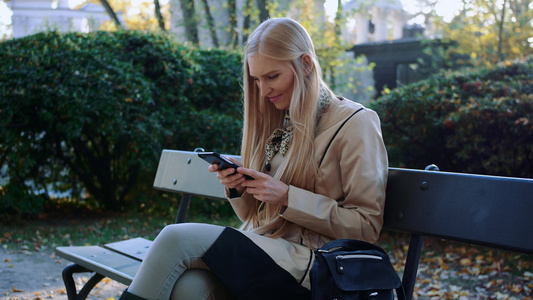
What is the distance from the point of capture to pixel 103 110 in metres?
6.19

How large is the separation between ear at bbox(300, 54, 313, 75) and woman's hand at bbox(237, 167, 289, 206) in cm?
53

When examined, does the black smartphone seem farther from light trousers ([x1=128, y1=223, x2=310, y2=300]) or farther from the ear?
the ear

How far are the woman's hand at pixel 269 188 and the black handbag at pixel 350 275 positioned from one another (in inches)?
16.1

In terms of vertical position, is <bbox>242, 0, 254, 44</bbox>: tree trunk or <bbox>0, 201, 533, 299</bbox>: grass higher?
<bbox>242, 0, 254, 44</bbox>: tree trunk

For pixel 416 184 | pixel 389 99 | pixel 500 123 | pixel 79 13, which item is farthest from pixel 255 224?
pixel 79 13

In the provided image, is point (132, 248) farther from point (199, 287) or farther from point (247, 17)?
point (247, 17)

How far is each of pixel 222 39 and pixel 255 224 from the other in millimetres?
10828

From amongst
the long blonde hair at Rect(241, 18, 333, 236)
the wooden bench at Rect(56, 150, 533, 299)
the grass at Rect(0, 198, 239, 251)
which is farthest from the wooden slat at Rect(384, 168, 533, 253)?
the grass at Rect(0, 198, 239, 251)

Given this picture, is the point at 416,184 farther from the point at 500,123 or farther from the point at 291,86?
the point at 500,123

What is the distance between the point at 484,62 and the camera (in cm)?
1102

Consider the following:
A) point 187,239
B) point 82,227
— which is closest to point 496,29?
point 82,227

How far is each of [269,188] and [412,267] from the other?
0.64m

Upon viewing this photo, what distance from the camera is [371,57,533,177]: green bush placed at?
16.4 ft

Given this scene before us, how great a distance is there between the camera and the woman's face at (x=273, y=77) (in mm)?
2537
